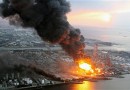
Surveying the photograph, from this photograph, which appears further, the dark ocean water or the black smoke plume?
the dark ocean water

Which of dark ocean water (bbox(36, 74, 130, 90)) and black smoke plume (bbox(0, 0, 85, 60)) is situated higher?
black smoke plume (bbox(0, 0, 85, 60))

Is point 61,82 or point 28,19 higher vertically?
point 28,19

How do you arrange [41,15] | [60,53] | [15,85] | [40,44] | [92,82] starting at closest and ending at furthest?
[41,15], [15,85], [92,82], [60,53], [40,44]

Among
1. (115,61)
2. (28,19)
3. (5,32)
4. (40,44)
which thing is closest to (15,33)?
(5,32)

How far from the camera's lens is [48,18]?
2781 inches

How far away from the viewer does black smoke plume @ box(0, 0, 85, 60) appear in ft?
229

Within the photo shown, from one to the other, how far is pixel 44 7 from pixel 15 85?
3050 centimetres

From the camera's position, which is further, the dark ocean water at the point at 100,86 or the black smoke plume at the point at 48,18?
the dark ocean water at the point at 100,86

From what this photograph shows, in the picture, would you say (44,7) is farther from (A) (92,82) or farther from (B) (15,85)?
(A) (92,82)

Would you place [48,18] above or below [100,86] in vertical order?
above

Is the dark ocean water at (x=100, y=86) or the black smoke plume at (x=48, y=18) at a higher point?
the black smoke plume at (x=48, y=18)

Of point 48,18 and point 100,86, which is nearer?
point 48,18

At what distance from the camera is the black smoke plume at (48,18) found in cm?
6975

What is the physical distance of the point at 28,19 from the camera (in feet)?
Answer: 234
